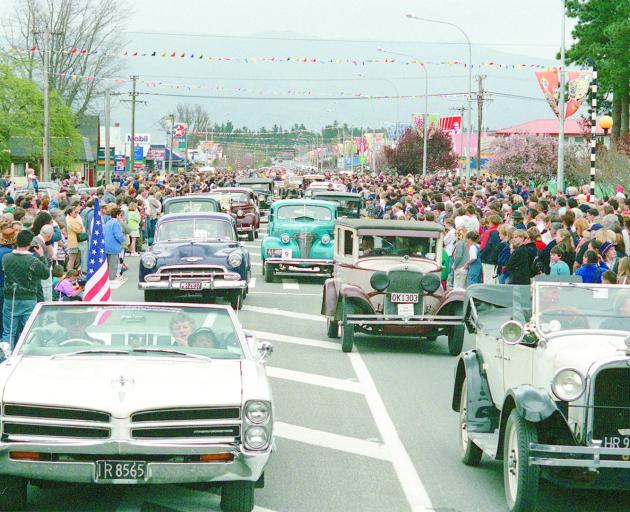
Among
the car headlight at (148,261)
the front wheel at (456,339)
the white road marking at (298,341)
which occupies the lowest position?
the white road marking at (298,341)

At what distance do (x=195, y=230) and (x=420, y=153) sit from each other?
61.4m

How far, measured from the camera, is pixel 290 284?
27.2m

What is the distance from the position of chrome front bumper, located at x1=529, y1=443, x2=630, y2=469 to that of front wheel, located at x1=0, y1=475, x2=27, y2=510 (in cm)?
331

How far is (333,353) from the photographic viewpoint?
1647 centimetres

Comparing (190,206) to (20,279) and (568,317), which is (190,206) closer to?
(20,279)

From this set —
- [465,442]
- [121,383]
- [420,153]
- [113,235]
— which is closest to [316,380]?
[465,442]

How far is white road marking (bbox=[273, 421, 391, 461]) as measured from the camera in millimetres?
10242

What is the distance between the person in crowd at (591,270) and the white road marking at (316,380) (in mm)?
3672

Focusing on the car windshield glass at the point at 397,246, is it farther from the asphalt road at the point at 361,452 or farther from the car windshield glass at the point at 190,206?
the car windshield glass at the point at 190,206

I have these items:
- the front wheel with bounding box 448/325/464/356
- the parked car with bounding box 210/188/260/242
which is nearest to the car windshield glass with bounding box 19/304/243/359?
the front wheel with bounding box 448/325/464/356

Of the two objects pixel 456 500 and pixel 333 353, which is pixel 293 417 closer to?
pixel 456 500

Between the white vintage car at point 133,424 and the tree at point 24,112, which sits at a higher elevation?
the tree at point 24,112

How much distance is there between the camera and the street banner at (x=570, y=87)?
114 ft

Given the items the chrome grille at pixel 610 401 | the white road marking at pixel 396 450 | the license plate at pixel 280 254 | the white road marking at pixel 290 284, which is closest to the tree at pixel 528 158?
the white road marking at pixel 290 284
